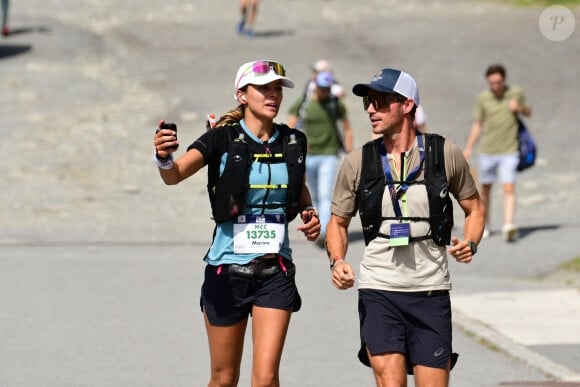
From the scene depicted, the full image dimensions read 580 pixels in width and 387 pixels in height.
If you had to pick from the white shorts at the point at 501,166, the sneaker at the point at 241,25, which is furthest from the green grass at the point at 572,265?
the sneaker at the point at 241,25

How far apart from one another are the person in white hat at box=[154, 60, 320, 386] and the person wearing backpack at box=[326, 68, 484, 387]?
1.41ft

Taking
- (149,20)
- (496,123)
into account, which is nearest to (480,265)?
(496,123)

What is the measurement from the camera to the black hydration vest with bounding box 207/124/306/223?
6.73m

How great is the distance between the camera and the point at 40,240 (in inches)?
576

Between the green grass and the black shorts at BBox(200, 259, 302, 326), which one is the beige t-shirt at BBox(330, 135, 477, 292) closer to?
the black shorts at BBox(200, 259, 302, 326)

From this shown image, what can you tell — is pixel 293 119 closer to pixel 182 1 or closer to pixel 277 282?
pixel 277 282

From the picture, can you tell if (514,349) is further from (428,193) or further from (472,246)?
(428,193)

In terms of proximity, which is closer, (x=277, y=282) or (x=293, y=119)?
(x=277, y=282)

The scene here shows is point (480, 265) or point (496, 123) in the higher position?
point (496, 123)

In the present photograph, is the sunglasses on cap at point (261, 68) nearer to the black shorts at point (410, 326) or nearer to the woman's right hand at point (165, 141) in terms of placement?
the woman's right hand at point (165, 141)

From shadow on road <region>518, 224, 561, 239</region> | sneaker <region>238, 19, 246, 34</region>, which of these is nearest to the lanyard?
shadow on road <region>518, 224, 561, 239</region>

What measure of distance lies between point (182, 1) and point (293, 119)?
1922cm

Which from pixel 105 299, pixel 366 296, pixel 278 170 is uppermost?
pixel 278 170

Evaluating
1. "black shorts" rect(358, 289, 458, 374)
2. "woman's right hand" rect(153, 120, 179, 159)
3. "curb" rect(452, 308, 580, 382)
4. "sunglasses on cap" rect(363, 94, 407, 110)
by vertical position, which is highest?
"sunglasses on cap" rect(363, 94, 407, 110)
